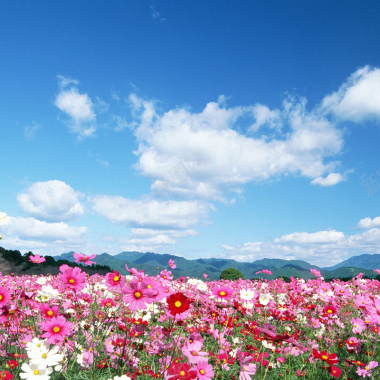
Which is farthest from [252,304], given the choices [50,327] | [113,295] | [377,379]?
[50,327]

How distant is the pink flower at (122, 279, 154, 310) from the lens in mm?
1824

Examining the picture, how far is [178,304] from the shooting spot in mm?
1744

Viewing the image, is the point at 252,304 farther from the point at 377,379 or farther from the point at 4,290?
the point at 4,290

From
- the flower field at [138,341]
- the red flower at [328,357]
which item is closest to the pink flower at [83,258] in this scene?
the flower field at [138,341]

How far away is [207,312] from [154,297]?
285cm

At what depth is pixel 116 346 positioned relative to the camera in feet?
8.50

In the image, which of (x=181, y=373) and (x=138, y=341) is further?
(x=138, y=341)

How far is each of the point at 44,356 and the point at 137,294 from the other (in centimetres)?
69

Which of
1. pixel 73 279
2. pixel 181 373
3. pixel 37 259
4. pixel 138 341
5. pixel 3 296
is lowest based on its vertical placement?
pixel 138 341

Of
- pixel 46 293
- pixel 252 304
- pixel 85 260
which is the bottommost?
pixel 252 304

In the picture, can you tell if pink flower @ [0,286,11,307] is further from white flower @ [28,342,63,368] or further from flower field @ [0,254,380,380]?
white flower @ [28,342,63,368]

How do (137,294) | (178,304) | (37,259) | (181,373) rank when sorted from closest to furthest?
1. (181,373)
2. (178,304)
3. (137,294)
4. (37,259)

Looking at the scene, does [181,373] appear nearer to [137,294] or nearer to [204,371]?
[204,371]

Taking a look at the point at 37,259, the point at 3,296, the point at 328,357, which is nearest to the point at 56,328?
the point at 3,296
